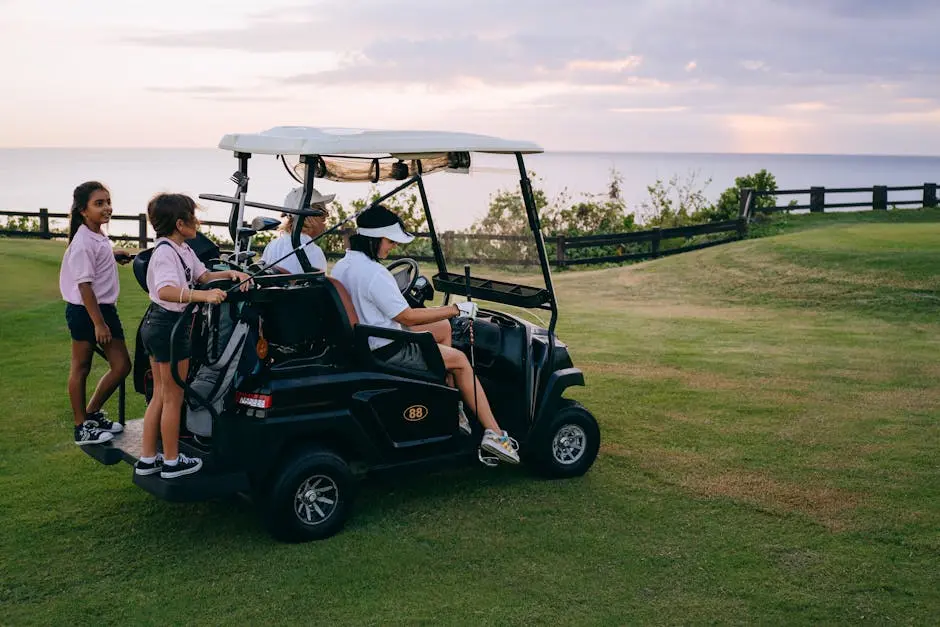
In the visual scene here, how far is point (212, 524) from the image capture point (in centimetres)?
538

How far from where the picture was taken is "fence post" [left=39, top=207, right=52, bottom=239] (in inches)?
891

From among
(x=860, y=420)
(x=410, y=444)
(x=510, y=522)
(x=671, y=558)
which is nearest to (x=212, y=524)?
(x=410, y=444)

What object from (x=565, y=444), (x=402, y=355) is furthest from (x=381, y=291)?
(x=565, y=444)

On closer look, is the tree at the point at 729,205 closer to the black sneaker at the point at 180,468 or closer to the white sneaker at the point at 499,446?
the white sneaker at the point at 499,446

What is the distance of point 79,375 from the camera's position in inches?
229

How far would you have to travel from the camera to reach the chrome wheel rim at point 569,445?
6.12 metres

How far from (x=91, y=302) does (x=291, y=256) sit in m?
1.11

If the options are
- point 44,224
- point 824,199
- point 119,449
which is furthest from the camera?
point 824,199

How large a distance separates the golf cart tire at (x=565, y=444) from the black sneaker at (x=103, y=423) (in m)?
2.32

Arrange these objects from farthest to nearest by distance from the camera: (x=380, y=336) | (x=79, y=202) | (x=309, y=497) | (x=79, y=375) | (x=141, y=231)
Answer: (x=141, y=231), (x=79, y=375), (x=79, y=202), (x=380, y=336), (x=309, y=497)

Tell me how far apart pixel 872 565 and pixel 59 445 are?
496 cm

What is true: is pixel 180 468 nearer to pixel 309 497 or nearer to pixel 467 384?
pixel 309 497

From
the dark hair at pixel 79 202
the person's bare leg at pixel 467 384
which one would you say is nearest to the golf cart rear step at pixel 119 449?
the dark hair at pixel 79 202

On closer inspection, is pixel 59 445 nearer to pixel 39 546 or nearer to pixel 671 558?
pixel 39 546
